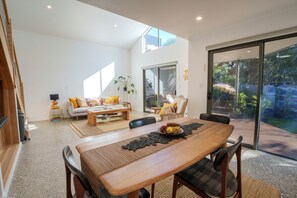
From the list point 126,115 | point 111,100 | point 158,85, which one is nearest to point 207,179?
point 126,115

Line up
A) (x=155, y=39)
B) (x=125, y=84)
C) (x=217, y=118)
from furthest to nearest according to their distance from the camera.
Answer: (x=125, y=84) < (x=155, y=39) < (x=217, y=118)

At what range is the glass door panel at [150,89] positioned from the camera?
6.10 m

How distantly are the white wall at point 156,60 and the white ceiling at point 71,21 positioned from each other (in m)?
0.99

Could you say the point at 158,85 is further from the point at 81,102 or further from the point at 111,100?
the point at 81,102

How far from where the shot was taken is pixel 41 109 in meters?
5.24

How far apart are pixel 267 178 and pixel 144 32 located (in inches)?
238

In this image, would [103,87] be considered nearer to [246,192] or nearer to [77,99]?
[77,99]

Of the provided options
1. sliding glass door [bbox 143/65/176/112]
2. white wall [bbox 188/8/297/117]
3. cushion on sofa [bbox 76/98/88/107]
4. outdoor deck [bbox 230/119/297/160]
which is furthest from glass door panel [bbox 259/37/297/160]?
cushion on sofa [bbox 76/98/88/107]

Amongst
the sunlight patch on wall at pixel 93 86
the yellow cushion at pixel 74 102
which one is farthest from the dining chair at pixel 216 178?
the sunlight patch on wall at pixel 93 86

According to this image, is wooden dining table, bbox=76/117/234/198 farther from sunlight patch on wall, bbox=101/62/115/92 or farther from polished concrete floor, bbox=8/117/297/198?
sunlight patch on wall, bbox=101/62/115/92

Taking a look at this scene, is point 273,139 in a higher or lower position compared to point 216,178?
lower

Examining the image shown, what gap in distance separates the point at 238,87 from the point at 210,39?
3.96 feet

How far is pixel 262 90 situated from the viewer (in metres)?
2.63

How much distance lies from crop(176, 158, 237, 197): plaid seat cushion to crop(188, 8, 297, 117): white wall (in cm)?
232
